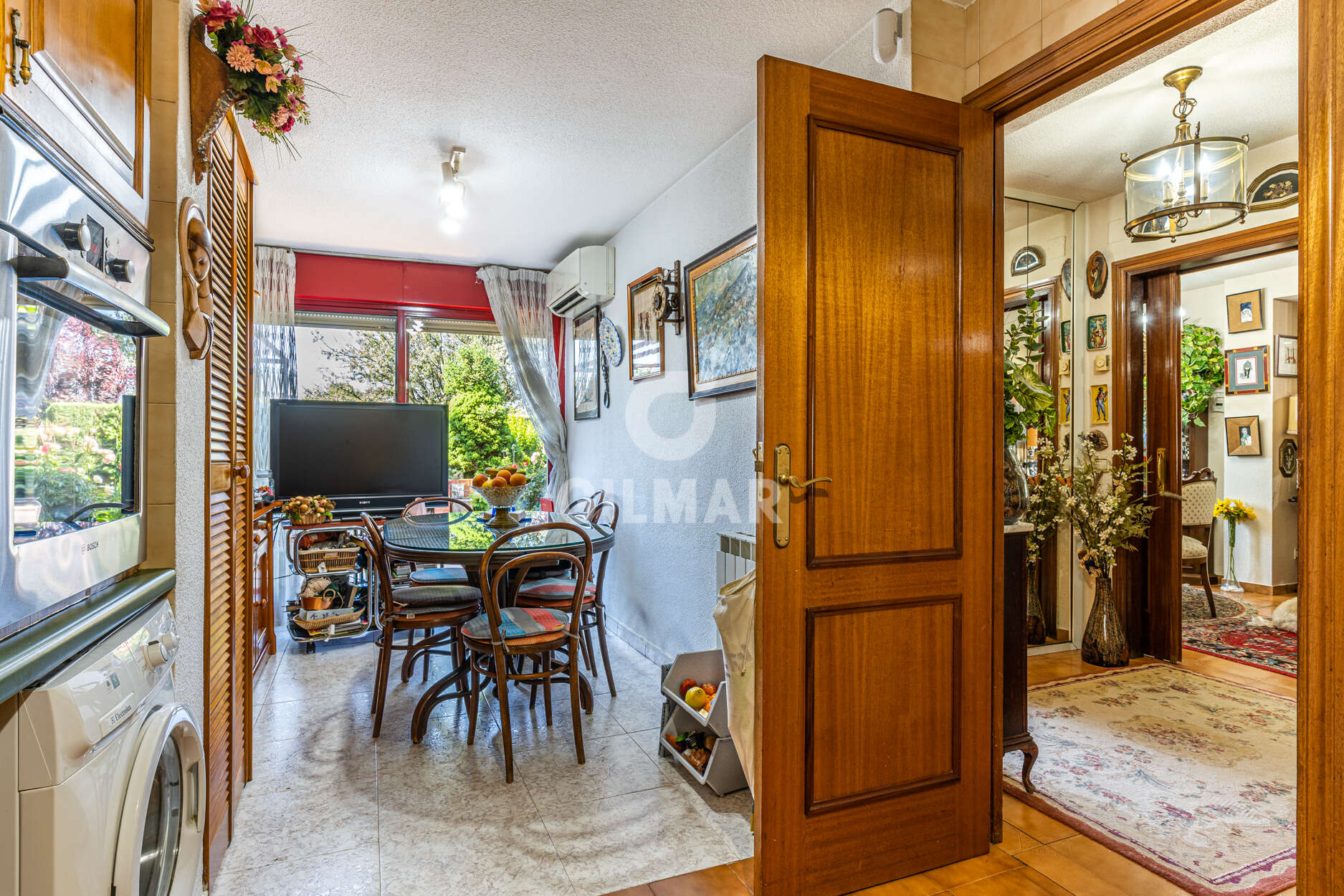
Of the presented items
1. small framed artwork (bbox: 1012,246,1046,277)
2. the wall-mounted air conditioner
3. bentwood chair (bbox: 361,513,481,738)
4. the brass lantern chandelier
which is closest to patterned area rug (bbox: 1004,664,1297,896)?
the brass lantern chandelier

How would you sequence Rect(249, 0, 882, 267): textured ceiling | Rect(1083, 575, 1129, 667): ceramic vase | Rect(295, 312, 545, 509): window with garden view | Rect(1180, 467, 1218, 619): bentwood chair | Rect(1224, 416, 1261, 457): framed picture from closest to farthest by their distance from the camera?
Rect(249, 0, 882, 267): textured ceiling → Rect(1083, 575, 1129, 667): ceramic vase → Rect(1180, 467, 1218, 619): bentwood chair → Rect(295, 312, 545, 509): window with garden view → Rect(1224, 416, 1261, 457): framed picture

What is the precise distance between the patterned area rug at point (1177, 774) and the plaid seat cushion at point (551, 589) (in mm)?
1883

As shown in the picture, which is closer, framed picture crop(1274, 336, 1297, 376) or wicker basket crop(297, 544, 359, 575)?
wicker basket crop(297, 544, 359, 575)

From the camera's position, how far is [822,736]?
178 centimetres

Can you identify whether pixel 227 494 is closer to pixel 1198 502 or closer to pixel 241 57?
pixel 241 57

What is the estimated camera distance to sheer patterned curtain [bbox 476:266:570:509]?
16.6 feet

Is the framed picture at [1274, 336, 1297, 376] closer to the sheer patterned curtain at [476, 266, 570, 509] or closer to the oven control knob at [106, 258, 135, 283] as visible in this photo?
the sheer patterned curtain at [476, 266, 570, 509]

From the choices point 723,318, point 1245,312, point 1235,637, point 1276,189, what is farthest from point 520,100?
point 1245,312

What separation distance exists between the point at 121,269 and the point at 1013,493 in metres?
2.48

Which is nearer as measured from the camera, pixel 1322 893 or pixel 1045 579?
pixel 1322 893

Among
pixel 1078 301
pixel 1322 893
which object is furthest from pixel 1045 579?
pixel 1322 893

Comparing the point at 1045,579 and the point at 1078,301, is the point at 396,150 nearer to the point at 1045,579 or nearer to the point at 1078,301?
the point at 1078,301

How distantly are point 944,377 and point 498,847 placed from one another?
184cm

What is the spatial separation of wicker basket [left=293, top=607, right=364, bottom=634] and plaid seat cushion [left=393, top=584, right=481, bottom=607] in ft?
4.18
